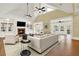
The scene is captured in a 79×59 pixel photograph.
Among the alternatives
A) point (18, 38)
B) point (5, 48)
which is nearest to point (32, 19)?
point (18, 38)

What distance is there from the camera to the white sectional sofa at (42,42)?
2422 mm

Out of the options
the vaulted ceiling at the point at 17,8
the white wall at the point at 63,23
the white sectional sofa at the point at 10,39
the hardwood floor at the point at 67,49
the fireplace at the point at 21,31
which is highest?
the vaulted ceiling at the point at 17,8

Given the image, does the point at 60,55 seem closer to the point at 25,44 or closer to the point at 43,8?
the point at 25,44

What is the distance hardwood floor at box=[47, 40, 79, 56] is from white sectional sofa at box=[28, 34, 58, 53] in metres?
0.18

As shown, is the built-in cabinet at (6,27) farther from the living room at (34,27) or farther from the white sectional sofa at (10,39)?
the white sectional sofa at (10,39)

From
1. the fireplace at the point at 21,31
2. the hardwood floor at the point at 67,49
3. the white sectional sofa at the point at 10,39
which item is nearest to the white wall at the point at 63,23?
the hardwood floor at the point at 67,49

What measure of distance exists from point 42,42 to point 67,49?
61 cm

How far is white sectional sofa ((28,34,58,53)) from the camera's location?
2422mm

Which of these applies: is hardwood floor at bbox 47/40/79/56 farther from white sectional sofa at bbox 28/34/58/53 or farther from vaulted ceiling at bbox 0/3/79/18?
vaulted ceiling at bbox 0/3/79/18

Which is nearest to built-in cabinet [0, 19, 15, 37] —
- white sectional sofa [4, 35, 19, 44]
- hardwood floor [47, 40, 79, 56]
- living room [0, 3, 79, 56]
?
living room [0, 3, 79, 56]

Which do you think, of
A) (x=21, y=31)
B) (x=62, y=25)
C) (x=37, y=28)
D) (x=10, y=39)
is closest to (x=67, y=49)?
(x=62, y=25)

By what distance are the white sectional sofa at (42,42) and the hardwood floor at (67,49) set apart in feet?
0.59

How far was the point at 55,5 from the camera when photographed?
2477 mm

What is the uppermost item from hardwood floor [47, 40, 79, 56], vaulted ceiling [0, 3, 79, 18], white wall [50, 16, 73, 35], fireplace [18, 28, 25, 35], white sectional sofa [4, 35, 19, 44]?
vaulted ceiling [0, 3, 79, 18]
